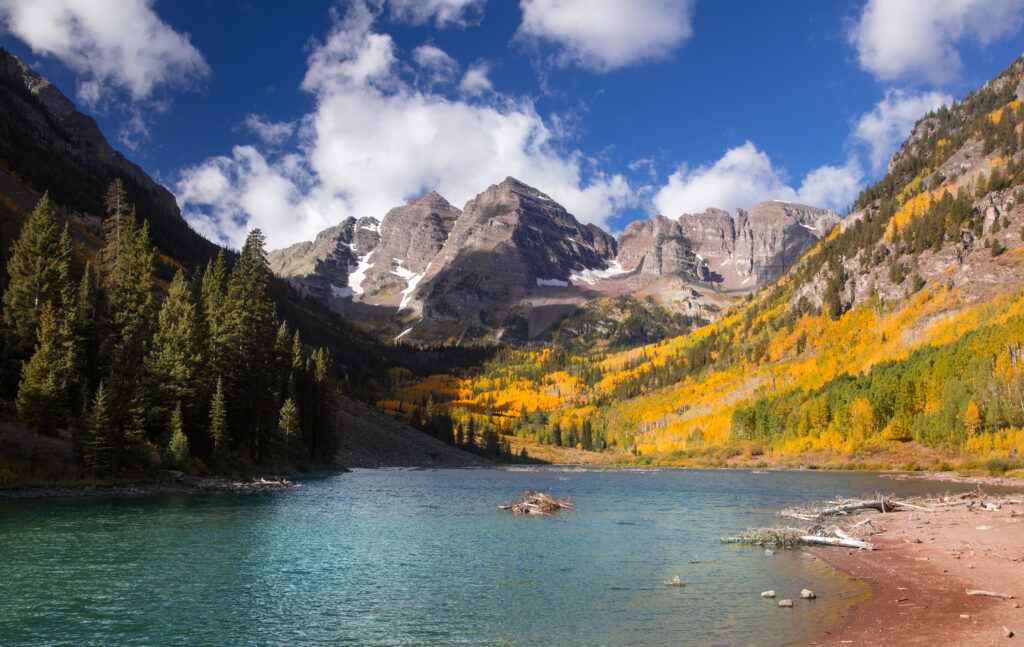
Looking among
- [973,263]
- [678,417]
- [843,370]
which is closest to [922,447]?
[843,370]

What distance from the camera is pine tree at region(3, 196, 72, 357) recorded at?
59.6 meters

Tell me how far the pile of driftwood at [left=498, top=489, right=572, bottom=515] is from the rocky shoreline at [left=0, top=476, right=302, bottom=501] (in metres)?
27.5

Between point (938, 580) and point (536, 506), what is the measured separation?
30229 mm

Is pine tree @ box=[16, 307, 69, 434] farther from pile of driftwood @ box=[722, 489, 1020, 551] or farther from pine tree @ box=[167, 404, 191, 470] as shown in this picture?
pile of driftwood @ box=[722, 489, 1020, 551]

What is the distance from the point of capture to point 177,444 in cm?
5819

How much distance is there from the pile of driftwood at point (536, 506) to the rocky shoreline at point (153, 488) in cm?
2750

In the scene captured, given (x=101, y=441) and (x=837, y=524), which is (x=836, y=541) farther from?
(x=101, y=441)

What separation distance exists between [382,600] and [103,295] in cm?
6643

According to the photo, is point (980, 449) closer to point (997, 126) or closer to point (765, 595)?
point (765, 595)

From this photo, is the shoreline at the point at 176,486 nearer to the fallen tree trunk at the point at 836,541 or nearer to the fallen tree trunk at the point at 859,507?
the fallen tree trunk at the point at 859,507

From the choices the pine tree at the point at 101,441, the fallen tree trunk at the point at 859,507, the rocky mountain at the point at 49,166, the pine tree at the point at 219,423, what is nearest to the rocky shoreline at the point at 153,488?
the pine tree at the point at 101,441

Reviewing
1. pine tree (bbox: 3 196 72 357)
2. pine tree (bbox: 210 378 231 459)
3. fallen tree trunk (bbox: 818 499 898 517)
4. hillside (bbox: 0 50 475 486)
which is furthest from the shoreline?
fallen tree trunk (bbox: 818 499 898 517)

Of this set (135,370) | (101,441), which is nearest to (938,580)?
(101,441)

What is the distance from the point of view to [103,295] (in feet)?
231
